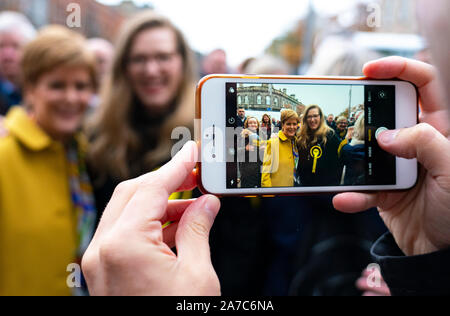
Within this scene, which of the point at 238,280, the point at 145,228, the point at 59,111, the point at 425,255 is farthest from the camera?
the point at 59,111

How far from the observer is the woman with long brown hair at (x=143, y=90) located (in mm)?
1544

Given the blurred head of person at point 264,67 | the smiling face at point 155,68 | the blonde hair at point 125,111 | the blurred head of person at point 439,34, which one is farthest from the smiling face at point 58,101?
the blurred head of person at point 439,34

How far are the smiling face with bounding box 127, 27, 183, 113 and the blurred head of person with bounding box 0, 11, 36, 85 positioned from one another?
1476 millimetres

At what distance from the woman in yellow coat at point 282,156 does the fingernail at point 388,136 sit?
217 millimetres

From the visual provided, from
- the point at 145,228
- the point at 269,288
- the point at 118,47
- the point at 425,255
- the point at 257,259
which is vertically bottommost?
the point at 269,288

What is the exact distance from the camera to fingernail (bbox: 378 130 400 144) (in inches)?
34.9

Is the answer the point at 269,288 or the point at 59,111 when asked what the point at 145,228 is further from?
the point at 59,111

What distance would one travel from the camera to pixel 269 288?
1487mm

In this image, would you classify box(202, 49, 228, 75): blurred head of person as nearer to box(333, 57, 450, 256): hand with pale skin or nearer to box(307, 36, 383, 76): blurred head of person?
box(307, 36, 383, 76): blurred head of person

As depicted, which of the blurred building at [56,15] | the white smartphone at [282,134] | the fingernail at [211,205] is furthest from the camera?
the blurred building at [56,15]

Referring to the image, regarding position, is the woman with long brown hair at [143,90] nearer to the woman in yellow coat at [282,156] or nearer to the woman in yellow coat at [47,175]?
the woman in yellow coat at [47,175]

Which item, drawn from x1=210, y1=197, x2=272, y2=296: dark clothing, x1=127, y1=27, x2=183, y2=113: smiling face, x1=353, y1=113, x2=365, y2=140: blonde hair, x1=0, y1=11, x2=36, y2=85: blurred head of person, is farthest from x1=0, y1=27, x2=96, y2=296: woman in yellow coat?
x1=0, y1=11, x2=36, y2=85: blurred head of person
